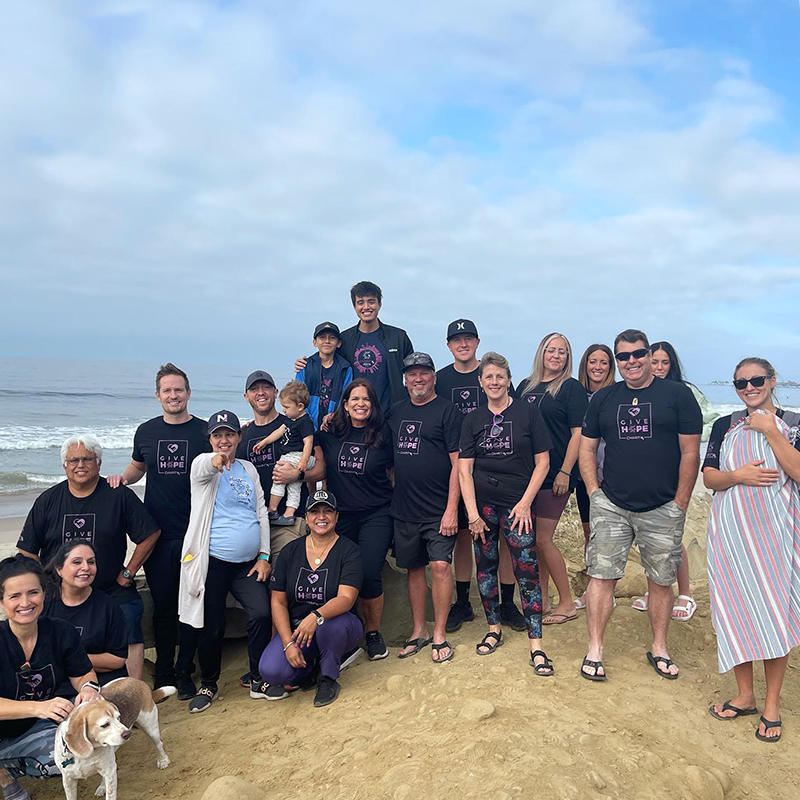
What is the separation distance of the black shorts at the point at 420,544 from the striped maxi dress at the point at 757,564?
177 centimetres

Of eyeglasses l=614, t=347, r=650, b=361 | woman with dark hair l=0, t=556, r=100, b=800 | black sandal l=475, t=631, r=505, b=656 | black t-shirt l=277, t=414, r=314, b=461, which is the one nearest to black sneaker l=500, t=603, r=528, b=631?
black sandal l=475, t=631, r=505, b=656

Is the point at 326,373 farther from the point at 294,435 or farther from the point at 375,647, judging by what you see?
the point at 375,647

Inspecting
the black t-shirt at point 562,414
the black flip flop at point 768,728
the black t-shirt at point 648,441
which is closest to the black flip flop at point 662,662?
the black flip flop at point 768,728

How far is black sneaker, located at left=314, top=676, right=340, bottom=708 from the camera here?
13.6 ft

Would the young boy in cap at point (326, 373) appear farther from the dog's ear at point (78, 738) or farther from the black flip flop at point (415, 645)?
the dog's ear at point (78, 738)

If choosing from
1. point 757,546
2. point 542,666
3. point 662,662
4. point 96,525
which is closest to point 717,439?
point 757,546

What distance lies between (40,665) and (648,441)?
3.82 metres

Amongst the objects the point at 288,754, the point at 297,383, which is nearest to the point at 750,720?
the point at 288,754

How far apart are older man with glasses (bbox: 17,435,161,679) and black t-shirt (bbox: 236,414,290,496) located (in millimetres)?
860

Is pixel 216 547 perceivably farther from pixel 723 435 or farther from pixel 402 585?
pixel 723 435

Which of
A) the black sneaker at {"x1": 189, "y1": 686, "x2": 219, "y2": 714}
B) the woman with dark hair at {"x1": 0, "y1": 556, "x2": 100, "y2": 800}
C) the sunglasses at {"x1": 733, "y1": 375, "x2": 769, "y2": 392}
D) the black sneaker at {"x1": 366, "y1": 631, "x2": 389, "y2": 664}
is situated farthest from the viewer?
the black sneaker at {"x1": 366, "y1": 631, "x2": 389, "y2": 664}

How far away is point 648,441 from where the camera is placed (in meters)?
4.07

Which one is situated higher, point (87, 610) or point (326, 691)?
point (87, 610)

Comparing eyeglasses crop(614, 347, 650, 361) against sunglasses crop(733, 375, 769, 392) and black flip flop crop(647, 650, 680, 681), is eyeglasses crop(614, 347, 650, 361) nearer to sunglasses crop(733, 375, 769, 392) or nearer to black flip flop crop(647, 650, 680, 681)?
sunglasses crop(733, 375, 769, 392)
